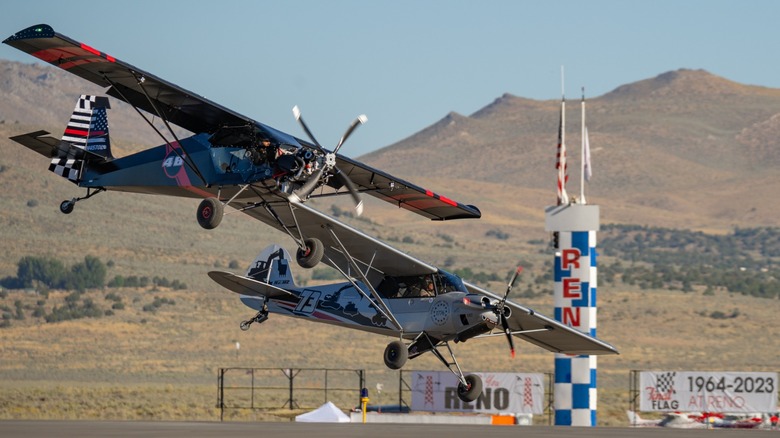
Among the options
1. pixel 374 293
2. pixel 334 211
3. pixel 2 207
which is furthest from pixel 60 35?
pixel 334 211

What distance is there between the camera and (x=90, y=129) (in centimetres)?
3534

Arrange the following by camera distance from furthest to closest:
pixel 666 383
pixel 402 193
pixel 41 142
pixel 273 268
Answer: pixel 666 383
pixel 273 268
pixel 402 193
pixel 41 142

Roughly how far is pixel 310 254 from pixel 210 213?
2.39 metres

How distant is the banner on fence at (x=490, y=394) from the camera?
3875 centimetres

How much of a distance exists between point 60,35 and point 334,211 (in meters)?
111

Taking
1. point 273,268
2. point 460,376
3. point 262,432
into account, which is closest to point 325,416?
point 273,268

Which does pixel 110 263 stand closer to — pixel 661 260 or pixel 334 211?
pixel 334 211

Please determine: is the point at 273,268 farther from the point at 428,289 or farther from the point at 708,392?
the point at 708,392

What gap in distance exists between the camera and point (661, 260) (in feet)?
453

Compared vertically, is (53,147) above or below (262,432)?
above

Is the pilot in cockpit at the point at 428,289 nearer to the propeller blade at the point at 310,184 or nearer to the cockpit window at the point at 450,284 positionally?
the cockpit window at the point at 450,284

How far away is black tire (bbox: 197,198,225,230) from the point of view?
29.8 metres

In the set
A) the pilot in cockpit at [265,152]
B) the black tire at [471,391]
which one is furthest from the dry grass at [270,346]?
the pilot in cockpit at [265,152]

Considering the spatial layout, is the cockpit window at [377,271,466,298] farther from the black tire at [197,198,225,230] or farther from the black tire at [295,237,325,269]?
the black tire at [197,198,225,230]
